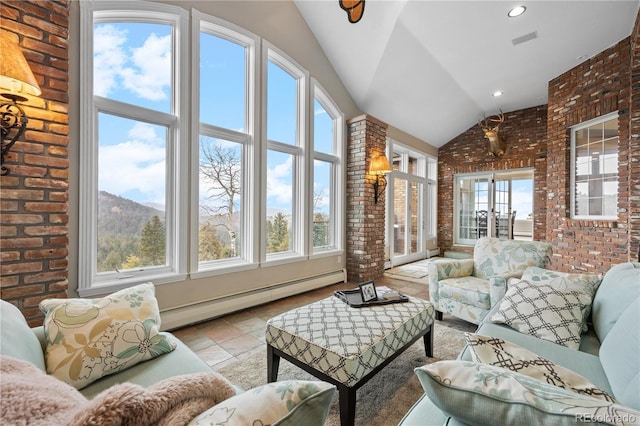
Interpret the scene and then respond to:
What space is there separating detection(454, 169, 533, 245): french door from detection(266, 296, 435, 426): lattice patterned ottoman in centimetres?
593

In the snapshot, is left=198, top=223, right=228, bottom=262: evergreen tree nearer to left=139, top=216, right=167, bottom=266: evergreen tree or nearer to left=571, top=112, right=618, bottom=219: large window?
left=139, top=216, right=167, bottom=266: evergreen tree

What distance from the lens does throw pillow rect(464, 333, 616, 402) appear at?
868 millimetres

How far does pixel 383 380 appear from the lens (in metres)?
1.85

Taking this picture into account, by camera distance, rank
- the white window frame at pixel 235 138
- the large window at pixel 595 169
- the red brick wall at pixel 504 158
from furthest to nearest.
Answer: the red brick wall at pixel 504 158 → the large window at pixel 595 169 → the white window frame at pixel 235 138

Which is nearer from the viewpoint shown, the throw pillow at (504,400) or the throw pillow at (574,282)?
the throw pillow at (504,400)

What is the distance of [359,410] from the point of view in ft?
5.20

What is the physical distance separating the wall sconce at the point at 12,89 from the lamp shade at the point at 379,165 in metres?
3.81


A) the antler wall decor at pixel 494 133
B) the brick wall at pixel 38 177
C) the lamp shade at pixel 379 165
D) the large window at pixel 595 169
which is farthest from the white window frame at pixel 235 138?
the antler wall decor at pixel 494 133

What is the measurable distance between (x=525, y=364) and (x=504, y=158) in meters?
6.98

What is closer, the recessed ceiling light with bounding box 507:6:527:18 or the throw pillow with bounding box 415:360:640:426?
the throw pillow with bounding box 415:360:640:426

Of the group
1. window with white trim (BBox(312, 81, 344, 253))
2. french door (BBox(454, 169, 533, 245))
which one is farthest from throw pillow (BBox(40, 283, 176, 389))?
french door (BBox(454, 169, 533, 245))

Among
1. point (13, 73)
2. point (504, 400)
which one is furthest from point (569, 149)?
point (13, 73)

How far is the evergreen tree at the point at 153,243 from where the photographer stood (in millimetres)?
2637

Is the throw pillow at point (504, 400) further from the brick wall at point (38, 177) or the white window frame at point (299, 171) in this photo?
the white window frame at point (299, 171)
